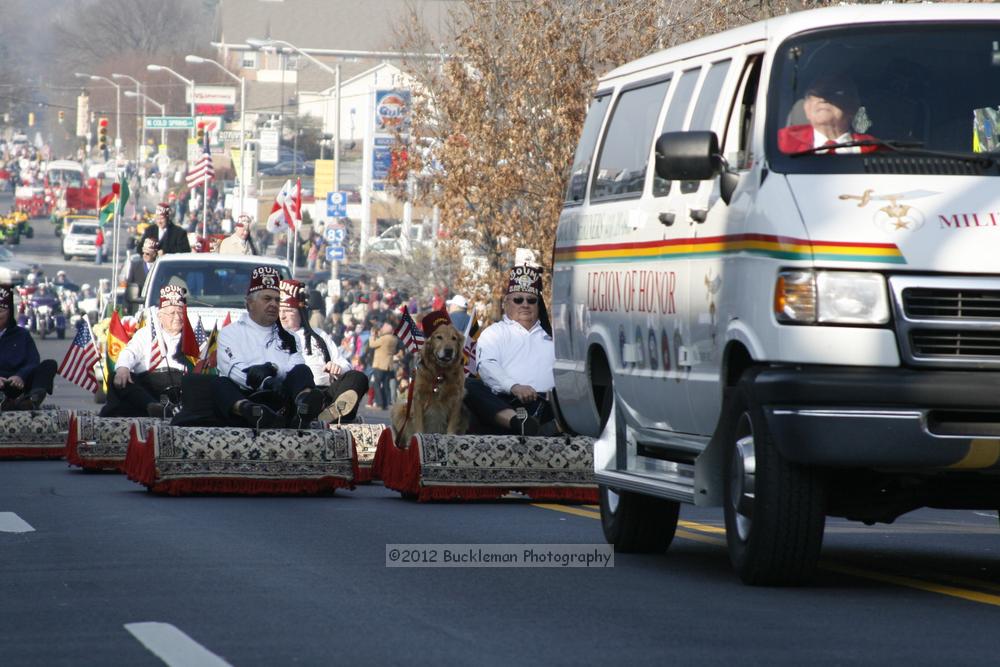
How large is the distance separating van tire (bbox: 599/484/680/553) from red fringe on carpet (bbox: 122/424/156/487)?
5.10 meters

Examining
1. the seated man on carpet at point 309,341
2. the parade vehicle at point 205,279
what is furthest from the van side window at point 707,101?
the parade vehicle at point 205,279

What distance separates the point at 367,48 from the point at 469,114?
116091mm

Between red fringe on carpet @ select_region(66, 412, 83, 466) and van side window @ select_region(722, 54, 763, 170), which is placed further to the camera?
red fringe on carpet @ select_region(66, 412, 83, 466)

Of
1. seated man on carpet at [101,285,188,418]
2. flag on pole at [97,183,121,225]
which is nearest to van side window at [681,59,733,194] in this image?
seated man on carpet at [101,285,188,418]

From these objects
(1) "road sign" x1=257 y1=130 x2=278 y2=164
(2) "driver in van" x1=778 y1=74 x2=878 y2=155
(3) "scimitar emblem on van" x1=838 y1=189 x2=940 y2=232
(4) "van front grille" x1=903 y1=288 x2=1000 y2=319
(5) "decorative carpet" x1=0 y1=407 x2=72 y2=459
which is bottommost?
(5) "decorative carpet" x1=0 y1=407 x2=72 y2=459

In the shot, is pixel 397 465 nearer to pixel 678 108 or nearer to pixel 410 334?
pixel 410 334

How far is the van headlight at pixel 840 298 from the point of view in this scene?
342 inches

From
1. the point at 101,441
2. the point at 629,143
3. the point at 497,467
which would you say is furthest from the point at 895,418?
the point at 101,441

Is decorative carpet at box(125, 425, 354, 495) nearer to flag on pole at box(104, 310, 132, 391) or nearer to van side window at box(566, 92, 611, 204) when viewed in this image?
van side window at box(566, 92, 611, 204)

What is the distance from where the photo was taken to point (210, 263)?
24.7 m

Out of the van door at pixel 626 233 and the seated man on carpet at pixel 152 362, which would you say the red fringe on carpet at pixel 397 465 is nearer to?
the seated man on carpet at pixel 152 362

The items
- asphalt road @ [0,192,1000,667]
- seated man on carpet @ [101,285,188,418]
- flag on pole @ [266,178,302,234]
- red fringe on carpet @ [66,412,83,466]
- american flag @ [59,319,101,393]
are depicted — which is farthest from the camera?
flag on pole @ [266,178,302,234]

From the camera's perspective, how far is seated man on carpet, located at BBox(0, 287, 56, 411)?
2100 cm

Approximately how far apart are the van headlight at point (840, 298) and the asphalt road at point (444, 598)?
3.81 ft
